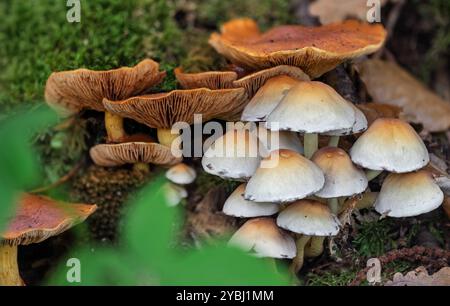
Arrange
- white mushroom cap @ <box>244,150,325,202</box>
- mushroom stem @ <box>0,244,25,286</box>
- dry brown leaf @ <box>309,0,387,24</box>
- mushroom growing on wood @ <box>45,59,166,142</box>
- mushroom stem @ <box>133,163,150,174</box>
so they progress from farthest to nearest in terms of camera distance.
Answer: dry brown leaf @ <box>309,0,387,24</box>
mushroom stem @ <box>133,163,150,174</box>
mushroom growing on wood @ <box>45,59,166,142</box>
mushroom stem @ <box>0,244,25,286</box>
white mushroom cap @ <box>244,150,325,202</box>

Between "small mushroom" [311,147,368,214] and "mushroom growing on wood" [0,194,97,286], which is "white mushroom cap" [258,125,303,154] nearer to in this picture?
"small mushroom" [311,147,368,214]

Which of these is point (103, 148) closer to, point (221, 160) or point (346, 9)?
point (221, 160)

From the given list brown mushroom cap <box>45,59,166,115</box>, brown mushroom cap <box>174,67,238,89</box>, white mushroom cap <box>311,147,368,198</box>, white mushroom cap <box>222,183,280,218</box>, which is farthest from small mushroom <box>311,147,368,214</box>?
brown mushroom cap <box>45,59,166,115</box>

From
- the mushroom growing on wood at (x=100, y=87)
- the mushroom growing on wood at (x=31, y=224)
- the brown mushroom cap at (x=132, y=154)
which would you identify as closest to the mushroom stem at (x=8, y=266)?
the mushroom growing on wood at (x=31, y=224)

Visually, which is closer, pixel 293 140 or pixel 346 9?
pixel 293 140
